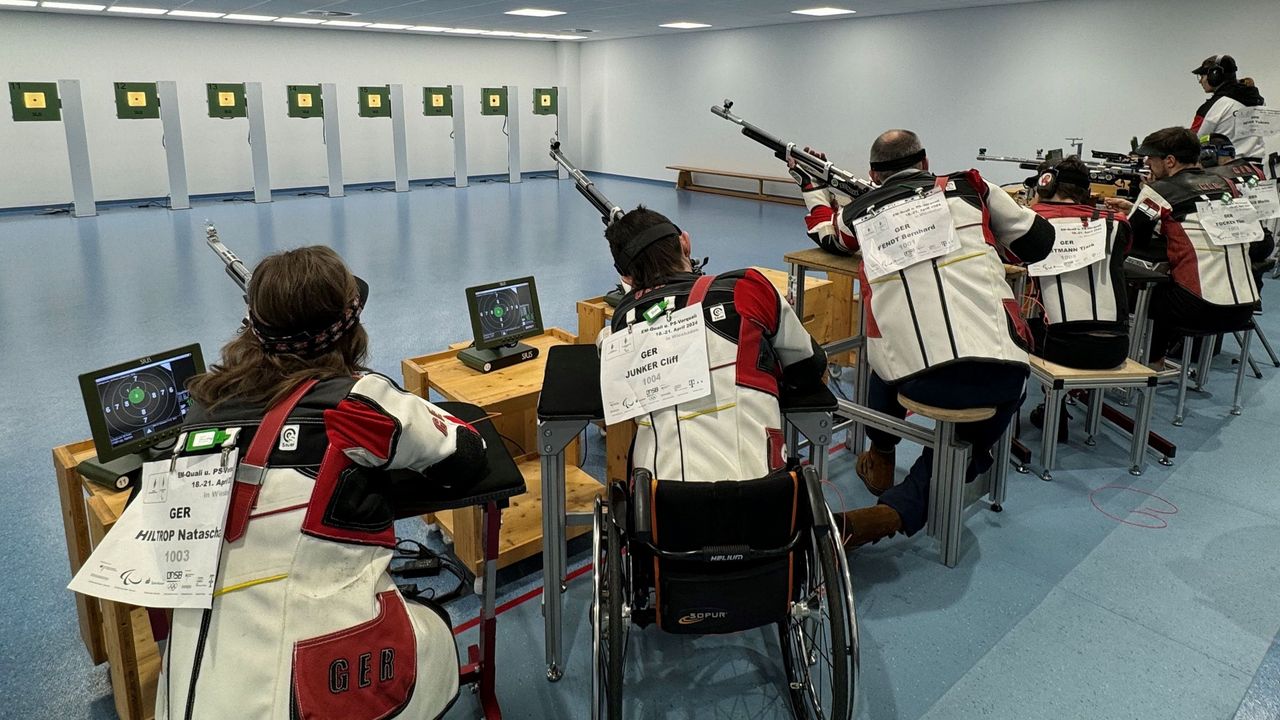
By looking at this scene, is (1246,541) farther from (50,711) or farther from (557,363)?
(50,711)

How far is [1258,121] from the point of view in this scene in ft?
17.6

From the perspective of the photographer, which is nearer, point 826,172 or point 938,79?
point 826,172

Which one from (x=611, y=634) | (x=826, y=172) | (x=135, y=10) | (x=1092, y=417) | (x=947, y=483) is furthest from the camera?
(x=135, y=10)

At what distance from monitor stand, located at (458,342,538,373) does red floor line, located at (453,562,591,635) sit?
2.28 ft

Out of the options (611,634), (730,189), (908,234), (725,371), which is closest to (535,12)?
(730,189)

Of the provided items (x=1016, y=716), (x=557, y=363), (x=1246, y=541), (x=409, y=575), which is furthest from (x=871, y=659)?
(x=1246, y=541)

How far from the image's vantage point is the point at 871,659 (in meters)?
2.16

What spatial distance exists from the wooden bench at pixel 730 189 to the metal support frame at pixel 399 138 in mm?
3837

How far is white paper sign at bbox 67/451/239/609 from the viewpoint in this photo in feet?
3.99

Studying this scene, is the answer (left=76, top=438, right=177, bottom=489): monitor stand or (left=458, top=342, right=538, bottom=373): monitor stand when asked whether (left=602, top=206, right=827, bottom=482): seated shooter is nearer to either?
(left=458, top=342, right=538, bottom=373): monitor stand

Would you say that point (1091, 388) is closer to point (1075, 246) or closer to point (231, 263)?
point (1075, 246)

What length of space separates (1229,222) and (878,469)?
1998 millimetres

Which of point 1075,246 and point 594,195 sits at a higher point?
point 594,195

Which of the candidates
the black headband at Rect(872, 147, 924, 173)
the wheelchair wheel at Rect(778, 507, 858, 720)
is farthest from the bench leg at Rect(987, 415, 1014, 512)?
the wheelchair wheel at Rect(778, 507, 858, 720)
